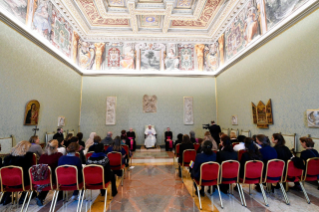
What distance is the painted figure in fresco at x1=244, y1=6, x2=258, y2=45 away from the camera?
8.36m

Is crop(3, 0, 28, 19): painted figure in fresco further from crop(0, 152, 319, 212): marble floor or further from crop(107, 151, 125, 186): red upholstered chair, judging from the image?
crop(0, 152, 319, 212): marble floor

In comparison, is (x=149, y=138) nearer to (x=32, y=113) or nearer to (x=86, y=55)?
(x=32, y=113)

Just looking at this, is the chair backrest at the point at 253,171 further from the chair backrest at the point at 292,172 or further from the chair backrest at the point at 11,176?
the chair backrest at the point at 11,176

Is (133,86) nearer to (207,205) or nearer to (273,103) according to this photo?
(273,103)

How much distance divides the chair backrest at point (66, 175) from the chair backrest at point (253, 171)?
371 centimetres

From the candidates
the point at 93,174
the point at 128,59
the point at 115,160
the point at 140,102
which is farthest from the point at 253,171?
the point at 128,59

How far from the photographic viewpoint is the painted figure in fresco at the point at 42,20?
7.81 metres

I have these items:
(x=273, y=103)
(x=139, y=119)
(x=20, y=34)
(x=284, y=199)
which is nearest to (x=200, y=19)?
(x=273, y=103)

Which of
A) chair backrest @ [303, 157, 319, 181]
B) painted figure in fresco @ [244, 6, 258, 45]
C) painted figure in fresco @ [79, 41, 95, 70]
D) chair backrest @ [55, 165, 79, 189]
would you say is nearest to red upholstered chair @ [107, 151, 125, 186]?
chair backrest @ [55, 165, 79, 189]

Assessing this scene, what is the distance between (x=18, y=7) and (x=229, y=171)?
935cm

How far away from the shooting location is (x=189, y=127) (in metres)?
13.3

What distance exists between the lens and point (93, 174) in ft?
11.7

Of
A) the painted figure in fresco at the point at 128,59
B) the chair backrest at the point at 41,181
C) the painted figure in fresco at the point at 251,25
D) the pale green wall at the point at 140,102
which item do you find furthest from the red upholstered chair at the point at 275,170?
the painted figure in fresco at the point at 128,59

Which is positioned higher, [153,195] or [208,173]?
[208,173]
